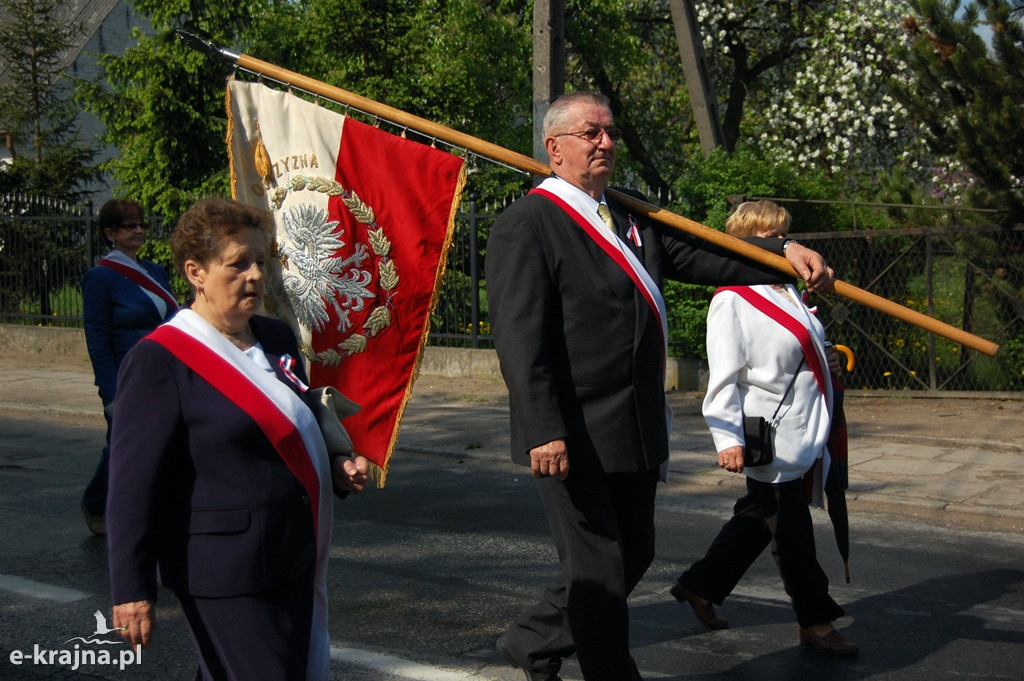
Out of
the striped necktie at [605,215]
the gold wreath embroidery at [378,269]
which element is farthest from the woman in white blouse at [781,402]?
the gold wreath embroidery at [378,269]

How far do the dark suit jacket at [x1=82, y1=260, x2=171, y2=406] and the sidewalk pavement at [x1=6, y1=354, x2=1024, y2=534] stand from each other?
3306 mm

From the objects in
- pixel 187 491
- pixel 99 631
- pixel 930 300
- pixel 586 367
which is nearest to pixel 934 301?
pixel 930 300

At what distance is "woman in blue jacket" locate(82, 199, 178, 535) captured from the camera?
6.42 metres

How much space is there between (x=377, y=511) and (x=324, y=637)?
439 centimetres

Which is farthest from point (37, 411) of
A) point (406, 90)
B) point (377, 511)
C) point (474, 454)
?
point (406, 90)

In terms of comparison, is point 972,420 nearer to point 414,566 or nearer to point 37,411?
point 414,566

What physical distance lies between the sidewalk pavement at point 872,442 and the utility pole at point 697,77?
11.7ft

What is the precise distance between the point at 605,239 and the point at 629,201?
339 millimetres

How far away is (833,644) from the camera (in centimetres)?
461

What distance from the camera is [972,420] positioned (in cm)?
1030

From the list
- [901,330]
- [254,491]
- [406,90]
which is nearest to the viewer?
[254,491]

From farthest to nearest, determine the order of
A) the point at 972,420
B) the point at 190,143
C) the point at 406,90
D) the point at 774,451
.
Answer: the point at 190,143
the point at 406,90
the point at 972,420
the point at 774,451

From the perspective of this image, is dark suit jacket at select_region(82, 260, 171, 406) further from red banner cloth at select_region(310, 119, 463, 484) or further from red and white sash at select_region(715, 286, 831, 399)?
red and white sash at select_region(715, 286, 831, 399)

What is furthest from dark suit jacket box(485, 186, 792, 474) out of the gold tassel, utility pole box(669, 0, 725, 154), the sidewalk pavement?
utility pole box(669, 0, 725, 154)
